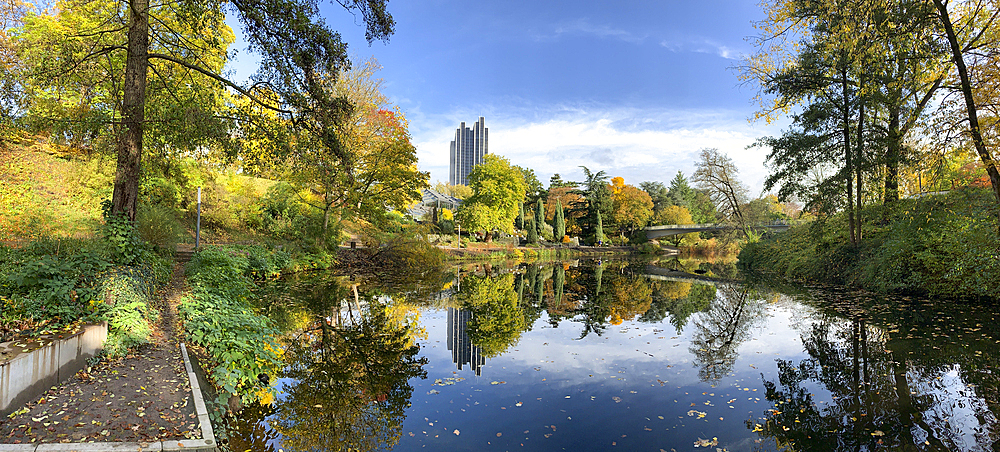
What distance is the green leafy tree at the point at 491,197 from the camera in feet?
117

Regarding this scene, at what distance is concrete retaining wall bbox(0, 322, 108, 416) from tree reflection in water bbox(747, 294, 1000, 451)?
658 cm

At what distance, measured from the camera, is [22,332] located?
15.0 feet

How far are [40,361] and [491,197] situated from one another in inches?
1279

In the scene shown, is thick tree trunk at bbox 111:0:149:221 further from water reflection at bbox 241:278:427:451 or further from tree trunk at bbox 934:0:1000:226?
tree trunk at bbox 934:0:1000:226

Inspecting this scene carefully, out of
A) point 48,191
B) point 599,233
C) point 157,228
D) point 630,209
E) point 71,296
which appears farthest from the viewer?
point 630,209

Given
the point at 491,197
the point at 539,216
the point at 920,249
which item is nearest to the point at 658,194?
the point at 539,216

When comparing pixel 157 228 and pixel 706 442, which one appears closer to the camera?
pixel 706 442

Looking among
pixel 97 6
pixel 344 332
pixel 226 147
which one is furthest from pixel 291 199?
pixel 344 332

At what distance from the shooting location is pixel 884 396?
5.16 m

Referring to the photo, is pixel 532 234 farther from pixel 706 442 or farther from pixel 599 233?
pixel 706 442

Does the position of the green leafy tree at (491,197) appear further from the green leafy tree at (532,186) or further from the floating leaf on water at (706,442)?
the floating leaf on water at (706,442)

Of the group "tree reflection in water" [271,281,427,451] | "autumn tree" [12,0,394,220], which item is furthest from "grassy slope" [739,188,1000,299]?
"autumn tree" [12,0,394,220]

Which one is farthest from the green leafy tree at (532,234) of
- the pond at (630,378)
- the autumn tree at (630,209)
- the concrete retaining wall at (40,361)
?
the concrete retaining wall at (40,361)

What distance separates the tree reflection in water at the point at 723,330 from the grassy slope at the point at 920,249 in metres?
3.62
